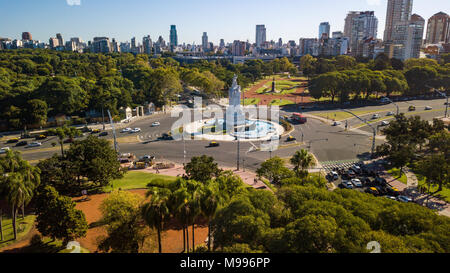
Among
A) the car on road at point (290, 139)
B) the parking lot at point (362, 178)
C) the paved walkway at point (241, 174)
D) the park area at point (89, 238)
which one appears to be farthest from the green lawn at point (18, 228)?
the car on road at point (290, 139)

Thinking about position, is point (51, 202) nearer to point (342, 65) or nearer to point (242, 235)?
point (242, 235)

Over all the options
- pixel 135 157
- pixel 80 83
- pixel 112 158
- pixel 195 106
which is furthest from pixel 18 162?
pixel 195 106

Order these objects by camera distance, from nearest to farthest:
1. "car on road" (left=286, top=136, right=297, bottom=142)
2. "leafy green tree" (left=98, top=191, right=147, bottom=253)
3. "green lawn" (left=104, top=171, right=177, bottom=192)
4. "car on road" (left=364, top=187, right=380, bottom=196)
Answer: "leafy green tree" (left=98, top=191, right=147, bottom=253)
"car on road" (left=364, top=187, right=380, bottom=196)
"green lawn" (left=104, top=171, right=177, bottom=192)
"car on road" (left=286, top=136, right=297, bottom=142)

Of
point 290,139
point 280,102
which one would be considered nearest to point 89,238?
point 290,139

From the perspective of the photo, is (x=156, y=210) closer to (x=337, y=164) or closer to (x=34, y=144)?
(x=337, y=164)

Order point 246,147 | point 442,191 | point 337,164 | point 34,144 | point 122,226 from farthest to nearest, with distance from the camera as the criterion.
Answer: point 246,147
point 34,144
point 337,164
point 442,191
point 122,226

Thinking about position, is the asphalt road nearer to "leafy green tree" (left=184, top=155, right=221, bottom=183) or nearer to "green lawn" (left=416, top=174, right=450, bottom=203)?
"green lawn" (left=416, top=174, right=450, bottom=203)

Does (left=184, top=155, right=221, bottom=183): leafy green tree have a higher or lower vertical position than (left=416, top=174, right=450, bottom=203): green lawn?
higher

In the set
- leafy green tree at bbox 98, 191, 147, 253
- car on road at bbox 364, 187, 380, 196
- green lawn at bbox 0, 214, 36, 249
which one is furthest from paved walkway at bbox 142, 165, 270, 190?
green lawn at bbox 0, 214, 36, 249
